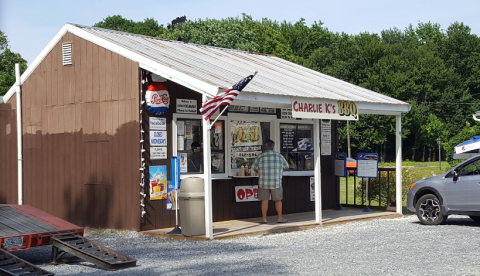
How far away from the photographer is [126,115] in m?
13.6

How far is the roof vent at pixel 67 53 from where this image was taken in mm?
14867

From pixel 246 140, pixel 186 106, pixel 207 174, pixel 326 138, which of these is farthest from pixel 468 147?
pixel 207 174

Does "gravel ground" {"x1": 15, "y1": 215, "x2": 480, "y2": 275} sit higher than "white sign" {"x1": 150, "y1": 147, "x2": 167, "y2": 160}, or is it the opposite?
"white sign" {"x1": 150, "y1": 147, "x2": 167, "y2": 160}

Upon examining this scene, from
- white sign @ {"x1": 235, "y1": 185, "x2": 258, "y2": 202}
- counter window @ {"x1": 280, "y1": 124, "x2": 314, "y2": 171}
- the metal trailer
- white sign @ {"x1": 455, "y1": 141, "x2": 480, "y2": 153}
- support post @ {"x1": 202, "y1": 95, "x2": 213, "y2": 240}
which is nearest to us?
the metal trailer

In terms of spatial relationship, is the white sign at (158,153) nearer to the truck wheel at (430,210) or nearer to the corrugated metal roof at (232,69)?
the corrugated metal roof at (232,69)

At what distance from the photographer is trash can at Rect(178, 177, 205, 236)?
40.3ft

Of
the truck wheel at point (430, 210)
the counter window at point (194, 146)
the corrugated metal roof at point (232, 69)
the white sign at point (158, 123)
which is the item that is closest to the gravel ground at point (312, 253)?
the truck wheel at point (430, 210)

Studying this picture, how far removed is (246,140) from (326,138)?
340 cm

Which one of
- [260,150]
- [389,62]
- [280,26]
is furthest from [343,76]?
[260,150]

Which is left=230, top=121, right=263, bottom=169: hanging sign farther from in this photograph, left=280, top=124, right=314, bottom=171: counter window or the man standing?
the man standing

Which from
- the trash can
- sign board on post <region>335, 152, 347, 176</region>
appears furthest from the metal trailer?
sign board on post <region>335, 152, 347, 176</region>

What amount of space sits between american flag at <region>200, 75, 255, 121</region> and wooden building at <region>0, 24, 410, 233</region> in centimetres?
24

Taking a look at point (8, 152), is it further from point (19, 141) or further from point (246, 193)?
point (246, 193)

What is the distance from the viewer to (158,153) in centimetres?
1365
